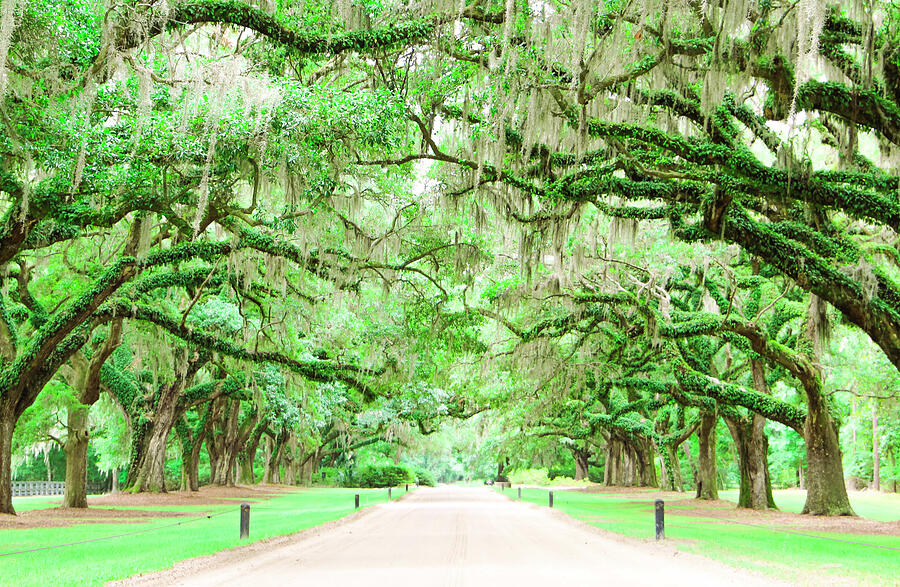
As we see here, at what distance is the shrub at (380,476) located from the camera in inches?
2269

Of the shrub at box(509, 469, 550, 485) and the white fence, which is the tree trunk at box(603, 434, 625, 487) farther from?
the white fence

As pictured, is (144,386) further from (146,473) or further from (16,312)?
(16,312)

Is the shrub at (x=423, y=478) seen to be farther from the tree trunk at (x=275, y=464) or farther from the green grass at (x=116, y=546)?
the green grass at (x=116, y=546)

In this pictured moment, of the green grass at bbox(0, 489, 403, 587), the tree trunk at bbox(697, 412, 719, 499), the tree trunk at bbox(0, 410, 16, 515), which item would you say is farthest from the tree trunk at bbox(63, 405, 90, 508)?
the tree trunk at bbox(697, 412, 719, 499)

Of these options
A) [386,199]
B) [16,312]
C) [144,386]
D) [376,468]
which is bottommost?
[376,468]

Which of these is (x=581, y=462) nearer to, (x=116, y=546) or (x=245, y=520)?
(x=245, y=520)

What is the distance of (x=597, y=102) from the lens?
10977 mm

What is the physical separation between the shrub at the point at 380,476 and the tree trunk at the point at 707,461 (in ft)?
112

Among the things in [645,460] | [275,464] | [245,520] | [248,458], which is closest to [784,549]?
[245,520]

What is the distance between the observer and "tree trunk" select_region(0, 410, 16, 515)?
1554 centimetres

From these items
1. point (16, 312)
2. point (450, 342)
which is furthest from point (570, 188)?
point (16, 312)

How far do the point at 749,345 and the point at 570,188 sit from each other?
31.0ft

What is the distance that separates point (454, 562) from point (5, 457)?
12.3 metres

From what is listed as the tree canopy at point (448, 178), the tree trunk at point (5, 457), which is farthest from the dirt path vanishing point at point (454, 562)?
the tree trunk at point (5, 457)
